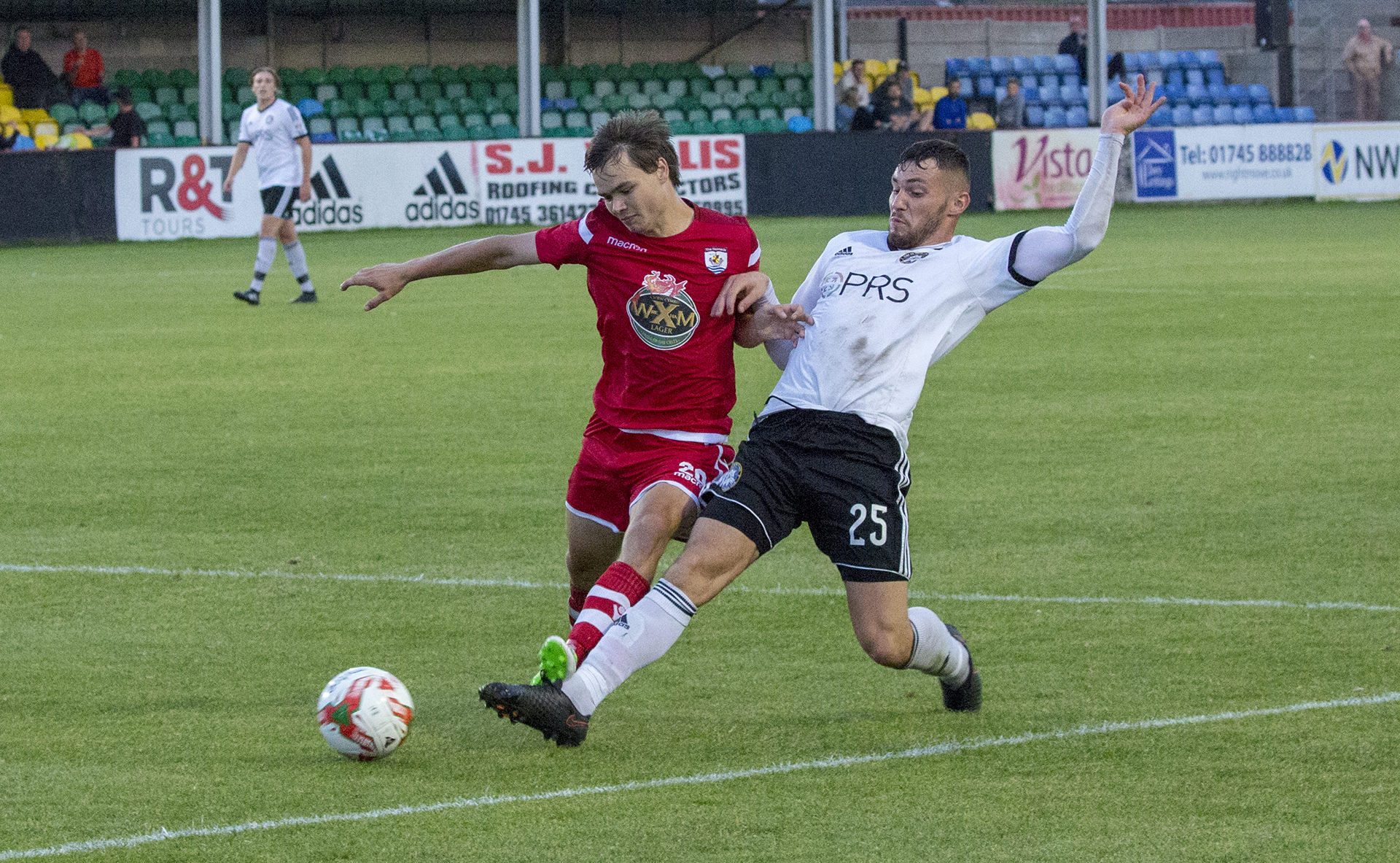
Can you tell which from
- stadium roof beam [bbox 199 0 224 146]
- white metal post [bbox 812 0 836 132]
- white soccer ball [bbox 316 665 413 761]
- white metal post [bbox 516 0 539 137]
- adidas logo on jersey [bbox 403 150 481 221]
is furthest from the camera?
white metal post [bbox 812 0 836 132]

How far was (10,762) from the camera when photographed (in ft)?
14.7

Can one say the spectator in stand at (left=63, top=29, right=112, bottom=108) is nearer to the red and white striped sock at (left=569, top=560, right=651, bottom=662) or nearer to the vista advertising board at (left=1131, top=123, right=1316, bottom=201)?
the vista advertising board at (left=1131, top=123, right=1316, bottom=201)

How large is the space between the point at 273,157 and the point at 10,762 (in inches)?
500

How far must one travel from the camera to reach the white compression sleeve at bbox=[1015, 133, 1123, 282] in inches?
188

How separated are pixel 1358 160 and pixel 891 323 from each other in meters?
26.6

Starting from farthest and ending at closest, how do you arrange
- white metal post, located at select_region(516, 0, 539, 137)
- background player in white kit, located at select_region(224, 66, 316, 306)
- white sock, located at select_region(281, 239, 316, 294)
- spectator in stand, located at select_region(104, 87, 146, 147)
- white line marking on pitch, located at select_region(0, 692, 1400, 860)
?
white metal post, located at select_region(516, 0, 539, 137)
spectator in stand, located at select_region(104, 87, 146, 147)
white sock, located at select_region(281, 239, 316, 294)
background player in white kit, located at select_region(224, 66, 316, 306)
white line marking on pitch, located at select_region(0, 692, 1400, 860)

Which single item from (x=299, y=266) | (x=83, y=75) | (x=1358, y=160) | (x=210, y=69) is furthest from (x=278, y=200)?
(x=1358, y=160)

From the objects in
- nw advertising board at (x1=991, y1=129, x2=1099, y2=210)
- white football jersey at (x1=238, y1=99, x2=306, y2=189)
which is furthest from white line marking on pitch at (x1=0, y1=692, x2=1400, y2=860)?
nw advertising board at (x1=991, y1=129, x2=1099, y2=210)

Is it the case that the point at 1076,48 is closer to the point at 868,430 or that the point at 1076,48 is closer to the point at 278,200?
the point at 278,200

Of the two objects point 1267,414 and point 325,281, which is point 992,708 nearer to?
point 1267,414

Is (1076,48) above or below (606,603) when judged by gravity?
above

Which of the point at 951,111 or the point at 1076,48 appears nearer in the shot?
the point at 951,111

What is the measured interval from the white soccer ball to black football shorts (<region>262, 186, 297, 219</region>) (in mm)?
12096

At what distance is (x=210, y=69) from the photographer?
25.1 m
